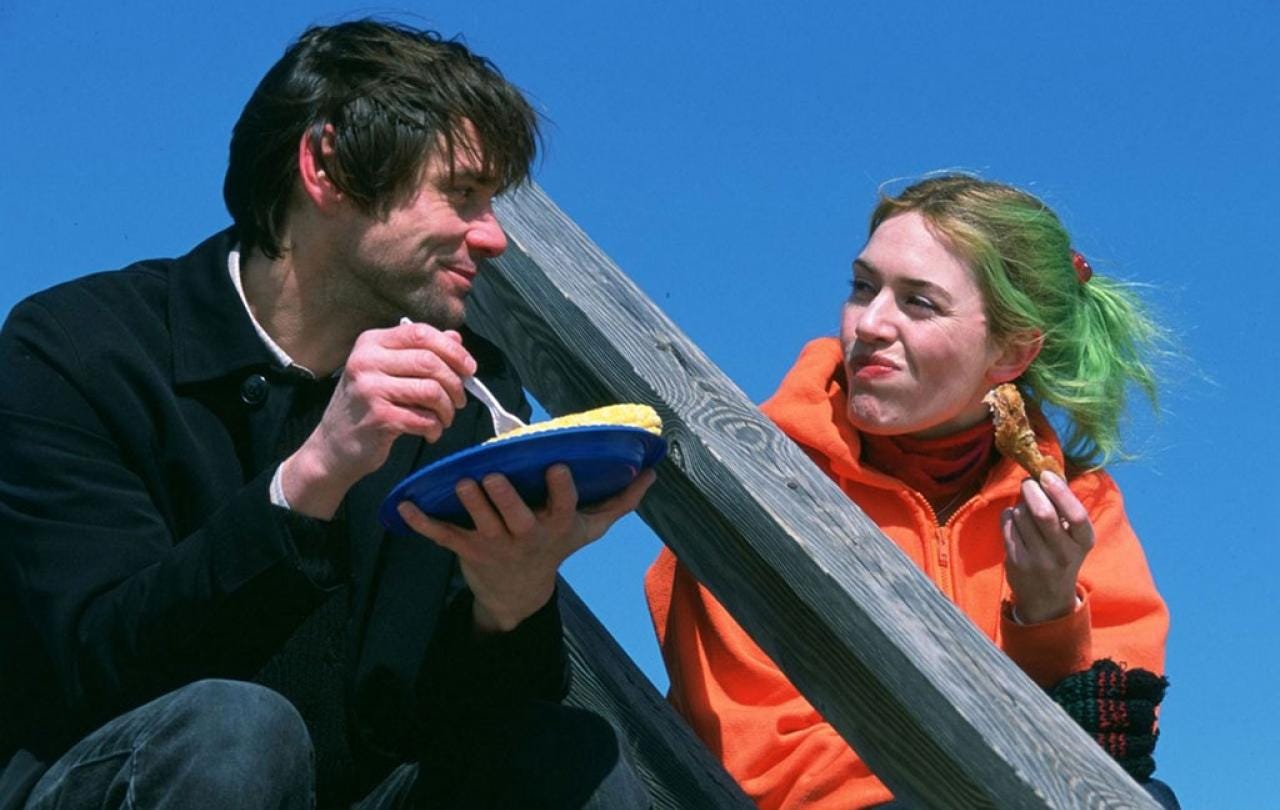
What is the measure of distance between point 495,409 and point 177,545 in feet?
1.51

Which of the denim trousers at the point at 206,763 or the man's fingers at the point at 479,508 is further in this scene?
the man's fingers at the point at 479,508

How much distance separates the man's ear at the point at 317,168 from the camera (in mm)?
3260

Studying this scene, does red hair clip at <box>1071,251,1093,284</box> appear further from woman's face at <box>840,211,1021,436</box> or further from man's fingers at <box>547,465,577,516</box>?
man's fingers at <box>547,465,577,516</box>

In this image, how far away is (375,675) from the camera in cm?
286

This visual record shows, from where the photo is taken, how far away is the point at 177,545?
267cm

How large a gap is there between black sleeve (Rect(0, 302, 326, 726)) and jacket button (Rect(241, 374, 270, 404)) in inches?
6.4

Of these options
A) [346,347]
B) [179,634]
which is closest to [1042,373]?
[346,347]

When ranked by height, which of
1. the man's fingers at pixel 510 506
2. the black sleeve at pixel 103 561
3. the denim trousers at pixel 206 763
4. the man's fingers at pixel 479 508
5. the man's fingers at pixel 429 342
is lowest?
the denim trousers at pixel 206 763

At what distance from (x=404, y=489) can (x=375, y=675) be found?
0.42 meters

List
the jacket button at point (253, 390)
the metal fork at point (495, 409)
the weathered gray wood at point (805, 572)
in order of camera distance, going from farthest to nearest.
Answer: the jacket button at point (253, 390) → the metal fork at point (495, 409) → the weathered gray wood at point (805, 572)

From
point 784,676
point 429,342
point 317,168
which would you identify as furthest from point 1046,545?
point 317,168

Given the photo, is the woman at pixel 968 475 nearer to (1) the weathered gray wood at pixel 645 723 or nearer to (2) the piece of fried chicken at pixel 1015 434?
(2) the piece of fried chicken at pixel 1015 434

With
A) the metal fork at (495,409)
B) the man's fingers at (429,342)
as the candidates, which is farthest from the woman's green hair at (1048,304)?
the man's fingers at (429,342)

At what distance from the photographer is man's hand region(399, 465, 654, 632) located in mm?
2576
